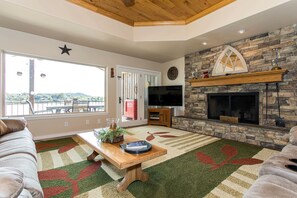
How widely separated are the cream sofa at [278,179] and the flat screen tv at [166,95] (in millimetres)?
3431

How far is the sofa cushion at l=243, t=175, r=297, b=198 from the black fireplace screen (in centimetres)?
281

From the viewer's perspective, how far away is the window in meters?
3.46

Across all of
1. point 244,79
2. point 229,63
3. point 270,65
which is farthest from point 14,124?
point 270,65

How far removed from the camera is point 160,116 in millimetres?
4980

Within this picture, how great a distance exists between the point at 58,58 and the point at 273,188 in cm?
438

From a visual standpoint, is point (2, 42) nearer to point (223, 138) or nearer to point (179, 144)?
point (179, 144)

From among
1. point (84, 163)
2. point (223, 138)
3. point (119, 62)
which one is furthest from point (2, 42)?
point (223, 138)

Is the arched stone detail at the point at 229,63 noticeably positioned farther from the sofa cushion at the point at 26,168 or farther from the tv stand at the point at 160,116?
the sofa cushion at the point at 26,168

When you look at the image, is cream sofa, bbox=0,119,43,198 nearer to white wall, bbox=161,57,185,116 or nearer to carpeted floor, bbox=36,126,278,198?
carpeted floor, bbox=36,126,278,198

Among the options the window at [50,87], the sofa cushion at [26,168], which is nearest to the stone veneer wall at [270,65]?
the window at [50,87]

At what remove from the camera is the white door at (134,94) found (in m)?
5.16

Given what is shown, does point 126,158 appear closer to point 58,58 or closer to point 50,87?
point 58,58

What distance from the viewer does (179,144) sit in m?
3.10

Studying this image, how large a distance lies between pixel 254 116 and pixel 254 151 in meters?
1.06
